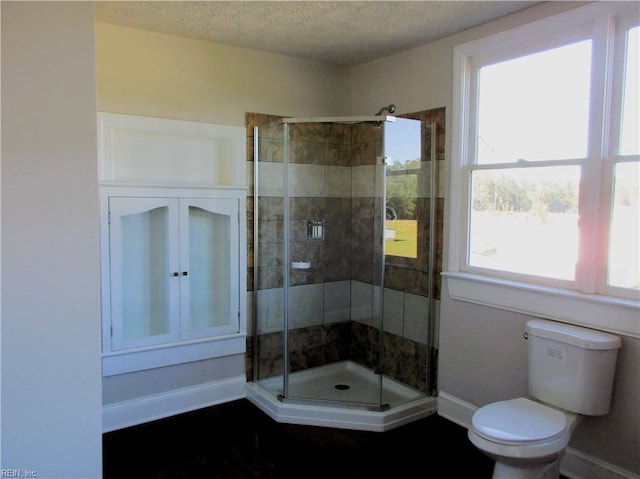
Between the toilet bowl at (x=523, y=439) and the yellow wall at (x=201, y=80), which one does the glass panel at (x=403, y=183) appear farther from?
the toilet bowl at (x=523, y=439)

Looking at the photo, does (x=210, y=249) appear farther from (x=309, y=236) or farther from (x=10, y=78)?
(x=10, y=78)

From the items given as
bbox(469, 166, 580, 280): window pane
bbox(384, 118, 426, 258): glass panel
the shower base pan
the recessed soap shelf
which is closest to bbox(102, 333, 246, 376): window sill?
the shower base pan

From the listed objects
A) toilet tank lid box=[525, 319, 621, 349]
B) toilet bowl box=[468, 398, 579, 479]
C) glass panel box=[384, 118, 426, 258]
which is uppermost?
glass panel box=[384, 118, 426, 258]

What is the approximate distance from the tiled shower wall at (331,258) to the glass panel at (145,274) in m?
0.59

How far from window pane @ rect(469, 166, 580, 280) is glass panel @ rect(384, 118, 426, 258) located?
0.40m

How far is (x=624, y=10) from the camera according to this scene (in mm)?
2172

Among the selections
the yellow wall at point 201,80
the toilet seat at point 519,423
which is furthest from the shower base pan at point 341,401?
the yellow wall at point 201,80

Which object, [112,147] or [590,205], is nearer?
[590,205]

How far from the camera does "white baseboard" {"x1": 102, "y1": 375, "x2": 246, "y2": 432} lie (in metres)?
2.92

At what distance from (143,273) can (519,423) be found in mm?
2277

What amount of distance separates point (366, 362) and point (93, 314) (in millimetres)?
2100

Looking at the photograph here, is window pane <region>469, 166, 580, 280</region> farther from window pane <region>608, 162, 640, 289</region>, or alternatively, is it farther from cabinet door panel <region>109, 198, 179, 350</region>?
cabinet door panel <region>109, 198, 179, 350</region>

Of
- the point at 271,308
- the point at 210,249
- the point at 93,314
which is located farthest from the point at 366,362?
the point at 93,314

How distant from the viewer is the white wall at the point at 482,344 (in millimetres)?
2207
